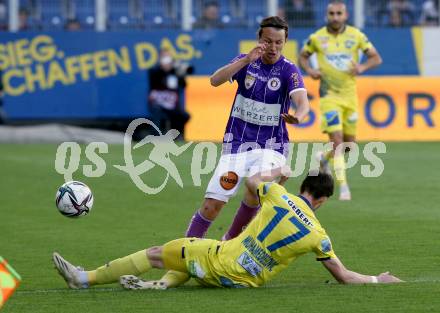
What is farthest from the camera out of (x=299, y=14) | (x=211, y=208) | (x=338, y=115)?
(x=299, y=14)

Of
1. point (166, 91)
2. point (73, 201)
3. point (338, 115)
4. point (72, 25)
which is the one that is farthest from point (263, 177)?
point (72, 25)

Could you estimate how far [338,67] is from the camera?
15.7 meters

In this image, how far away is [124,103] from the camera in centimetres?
2619

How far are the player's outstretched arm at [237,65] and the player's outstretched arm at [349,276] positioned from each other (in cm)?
183

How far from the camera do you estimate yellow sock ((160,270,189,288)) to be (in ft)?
28.0

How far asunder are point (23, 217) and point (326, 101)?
15.0ft

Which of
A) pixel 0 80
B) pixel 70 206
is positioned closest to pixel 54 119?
pixel 0 80

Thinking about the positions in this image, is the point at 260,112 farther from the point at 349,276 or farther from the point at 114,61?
the point at 114,61

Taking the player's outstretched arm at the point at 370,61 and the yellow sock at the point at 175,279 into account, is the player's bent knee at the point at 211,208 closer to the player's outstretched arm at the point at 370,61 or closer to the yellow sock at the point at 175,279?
the yellow sock at the point at 175,279

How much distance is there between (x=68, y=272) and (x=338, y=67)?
320 inches

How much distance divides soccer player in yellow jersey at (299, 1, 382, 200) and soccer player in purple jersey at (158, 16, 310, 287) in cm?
555

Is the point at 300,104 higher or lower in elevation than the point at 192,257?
higher

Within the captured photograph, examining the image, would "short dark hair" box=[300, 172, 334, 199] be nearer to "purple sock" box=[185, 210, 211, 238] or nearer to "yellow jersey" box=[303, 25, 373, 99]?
"purple sock" box=[185, 210, 211, 238]

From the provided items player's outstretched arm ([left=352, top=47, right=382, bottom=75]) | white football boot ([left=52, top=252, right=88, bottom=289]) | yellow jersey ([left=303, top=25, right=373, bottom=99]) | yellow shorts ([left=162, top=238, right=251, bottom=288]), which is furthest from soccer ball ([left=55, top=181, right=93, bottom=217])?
player's outstretched arm ([left=352, top=47, right=382, bottom=75])
